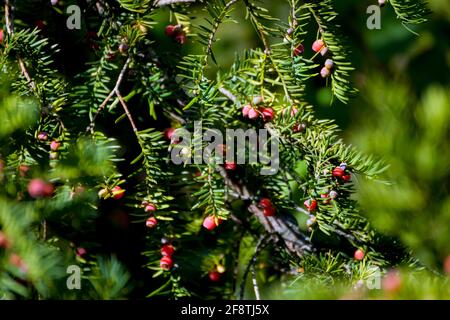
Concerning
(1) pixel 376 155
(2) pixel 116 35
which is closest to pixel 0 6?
(2) pixel 116 35

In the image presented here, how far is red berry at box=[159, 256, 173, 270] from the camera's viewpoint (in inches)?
24.4

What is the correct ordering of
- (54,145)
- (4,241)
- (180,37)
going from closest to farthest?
(4,241), (54,145), (180,37)

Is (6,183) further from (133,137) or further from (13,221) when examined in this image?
(133,137)

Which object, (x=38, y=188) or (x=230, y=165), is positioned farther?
(x=230, y=165)

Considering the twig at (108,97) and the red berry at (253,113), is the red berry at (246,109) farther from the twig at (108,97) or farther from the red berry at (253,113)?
the twig at (108,97)

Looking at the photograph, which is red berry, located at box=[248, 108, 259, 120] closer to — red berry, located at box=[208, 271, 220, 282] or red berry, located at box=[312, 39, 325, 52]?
red berry, located at box=[312, 39, 325, 52]

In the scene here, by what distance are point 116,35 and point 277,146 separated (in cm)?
20

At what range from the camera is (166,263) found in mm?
619

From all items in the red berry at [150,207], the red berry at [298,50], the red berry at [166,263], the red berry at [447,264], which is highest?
the red berry at [298,50]

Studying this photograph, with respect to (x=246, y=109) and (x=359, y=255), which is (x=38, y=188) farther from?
(x=359, y=255)

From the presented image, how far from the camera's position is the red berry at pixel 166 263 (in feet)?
2.03

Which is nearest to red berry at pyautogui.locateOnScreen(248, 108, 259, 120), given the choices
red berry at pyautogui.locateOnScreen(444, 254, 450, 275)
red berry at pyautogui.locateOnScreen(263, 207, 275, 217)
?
red berry at pyautogui.locateOnScreen(263, 207, 275, 217)

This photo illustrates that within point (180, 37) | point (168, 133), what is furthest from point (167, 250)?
point (180, 37)

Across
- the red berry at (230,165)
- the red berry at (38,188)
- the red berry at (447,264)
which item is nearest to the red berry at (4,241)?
the red berry at (38,188)
